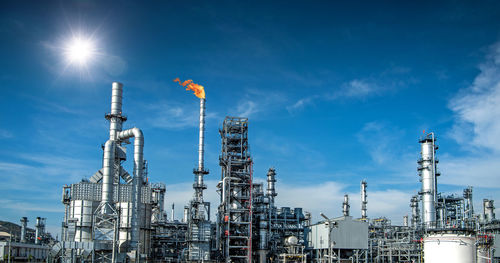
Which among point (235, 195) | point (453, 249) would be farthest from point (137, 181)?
point (453, 249)

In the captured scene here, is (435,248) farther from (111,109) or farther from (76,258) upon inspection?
(111,109)

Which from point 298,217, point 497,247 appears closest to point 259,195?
point 298,217

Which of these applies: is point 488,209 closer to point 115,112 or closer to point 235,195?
point 235,195

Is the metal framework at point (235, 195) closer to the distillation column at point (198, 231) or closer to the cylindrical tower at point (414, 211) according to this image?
the distillation column at point (198, 231)

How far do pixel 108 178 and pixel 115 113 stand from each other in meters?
11.2

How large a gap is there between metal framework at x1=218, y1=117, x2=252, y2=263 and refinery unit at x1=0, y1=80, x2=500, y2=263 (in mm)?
159

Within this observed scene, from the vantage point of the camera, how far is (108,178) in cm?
→ 5809

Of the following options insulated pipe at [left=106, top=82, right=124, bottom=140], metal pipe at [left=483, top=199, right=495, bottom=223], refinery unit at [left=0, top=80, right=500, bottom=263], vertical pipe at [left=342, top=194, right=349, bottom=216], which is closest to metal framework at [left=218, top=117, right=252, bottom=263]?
refinery unit at [left=0, top=80, right=500, bottom=263]

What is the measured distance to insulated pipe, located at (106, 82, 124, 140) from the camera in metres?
64.7

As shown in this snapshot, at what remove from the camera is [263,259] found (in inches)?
2689

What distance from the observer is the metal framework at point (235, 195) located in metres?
66.7

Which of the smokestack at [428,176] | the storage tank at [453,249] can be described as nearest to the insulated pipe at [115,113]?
the storage tank at [453,249]

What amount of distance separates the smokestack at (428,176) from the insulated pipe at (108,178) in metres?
50.1

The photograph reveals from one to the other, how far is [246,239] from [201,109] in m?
24.9
